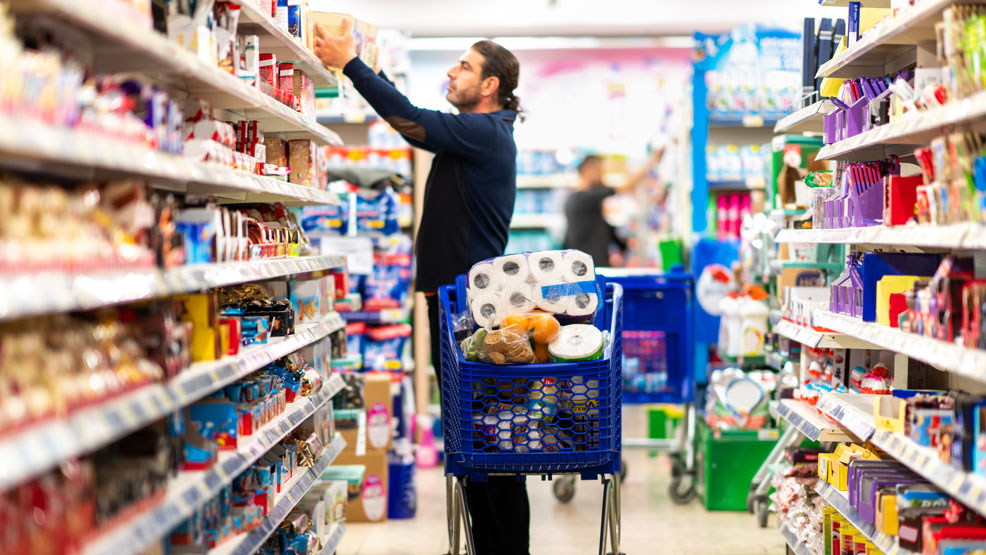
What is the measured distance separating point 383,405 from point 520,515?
54.9 inches

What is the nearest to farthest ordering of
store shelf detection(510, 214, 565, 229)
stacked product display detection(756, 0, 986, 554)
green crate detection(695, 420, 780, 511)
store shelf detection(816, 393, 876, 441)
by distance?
stacked product display detection(756, 0, 986, 554) < store shelf detection(816, 393, 876, 441) < green crate detection(695, 420, 780, 511) < store shelf detection(510, 214, 565, 229)

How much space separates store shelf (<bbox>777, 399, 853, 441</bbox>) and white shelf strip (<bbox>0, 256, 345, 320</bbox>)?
1873 mm

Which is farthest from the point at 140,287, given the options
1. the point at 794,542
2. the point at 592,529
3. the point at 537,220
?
the point at 537,220

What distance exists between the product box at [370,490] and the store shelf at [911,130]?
2.67 m

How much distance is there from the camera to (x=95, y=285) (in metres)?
1.60

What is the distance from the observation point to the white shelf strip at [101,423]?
1.34 m

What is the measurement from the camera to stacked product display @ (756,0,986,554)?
6.81ft

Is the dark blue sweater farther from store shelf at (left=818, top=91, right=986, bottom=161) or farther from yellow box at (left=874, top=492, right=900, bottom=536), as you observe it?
yellow box at (left=874, top=492, right=900, bottom=536)

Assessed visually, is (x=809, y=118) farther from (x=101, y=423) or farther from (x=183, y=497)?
(x=101, y=423)

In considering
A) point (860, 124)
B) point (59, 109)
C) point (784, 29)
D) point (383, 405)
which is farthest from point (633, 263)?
point (59, 109)

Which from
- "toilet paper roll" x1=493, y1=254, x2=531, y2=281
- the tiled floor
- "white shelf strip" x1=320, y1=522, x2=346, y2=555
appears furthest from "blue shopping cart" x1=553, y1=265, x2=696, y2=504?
"toilet paper roll" x1=493, y1=254, x2=531, y2=281

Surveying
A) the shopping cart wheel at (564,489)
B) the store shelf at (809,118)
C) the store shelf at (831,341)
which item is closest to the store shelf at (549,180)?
the shopping cart wheel at (564,489)

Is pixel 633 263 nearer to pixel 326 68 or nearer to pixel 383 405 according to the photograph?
pixel 383 405

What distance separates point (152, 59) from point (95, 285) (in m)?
0.64
